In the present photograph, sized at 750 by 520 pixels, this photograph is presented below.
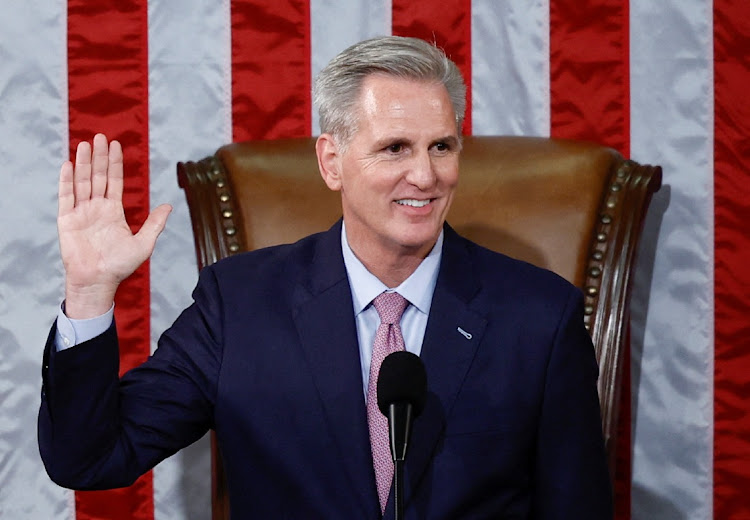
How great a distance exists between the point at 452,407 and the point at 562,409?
172 millimetres

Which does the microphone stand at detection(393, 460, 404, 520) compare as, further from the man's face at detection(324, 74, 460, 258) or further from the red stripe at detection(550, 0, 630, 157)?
the red stripe at detection(550, 0, 630, 157)

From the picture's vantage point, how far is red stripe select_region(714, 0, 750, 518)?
7.62ft

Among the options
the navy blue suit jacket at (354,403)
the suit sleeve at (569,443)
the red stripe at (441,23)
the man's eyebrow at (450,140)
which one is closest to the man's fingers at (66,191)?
the navy blue suit jacket at (354,403)

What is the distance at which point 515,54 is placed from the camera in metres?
2.32

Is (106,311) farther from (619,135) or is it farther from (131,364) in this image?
(619,135)

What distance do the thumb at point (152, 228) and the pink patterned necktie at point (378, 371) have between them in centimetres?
38

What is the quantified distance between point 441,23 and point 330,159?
2.16 ft

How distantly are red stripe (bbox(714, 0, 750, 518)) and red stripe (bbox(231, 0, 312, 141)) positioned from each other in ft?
2.85

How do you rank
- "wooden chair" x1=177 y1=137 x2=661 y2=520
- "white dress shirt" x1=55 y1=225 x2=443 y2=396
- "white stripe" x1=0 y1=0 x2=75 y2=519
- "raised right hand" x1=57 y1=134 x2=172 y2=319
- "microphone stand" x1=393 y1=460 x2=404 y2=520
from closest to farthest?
"microphone stand" x1=393 y1=460 x2=404 y2=520, "raised right hand" x1=57 y1=134 x2=172 y2=319, "white dress shirt" x1=55 y1=225 x2=443 y2=396, "wooden chair" x1=177 y1=137 x2=661 y2=520, "white stripe" x1=0 y1=0 x2=75 y2=519

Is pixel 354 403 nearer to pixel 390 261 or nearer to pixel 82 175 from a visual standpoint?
pixel 390 261

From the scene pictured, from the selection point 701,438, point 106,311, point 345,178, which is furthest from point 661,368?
point 106,311

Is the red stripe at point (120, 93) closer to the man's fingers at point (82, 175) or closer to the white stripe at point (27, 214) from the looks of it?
the white stripe at point (27, 214)

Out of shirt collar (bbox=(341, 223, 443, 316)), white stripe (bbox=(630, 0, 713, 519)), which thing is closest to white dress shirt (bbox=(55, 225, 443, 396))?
shirt collar (bbox=(341, 223, 443, 316))

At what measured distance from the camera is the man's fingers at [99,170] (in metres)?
1.54
